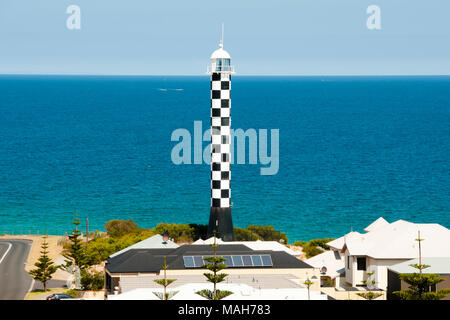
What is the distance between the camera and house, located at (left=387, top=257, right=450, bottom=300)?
40.2 m

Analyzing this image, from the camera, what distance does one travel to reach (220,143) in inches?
2138

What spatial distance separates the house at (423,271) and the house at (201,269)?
3.78 metres

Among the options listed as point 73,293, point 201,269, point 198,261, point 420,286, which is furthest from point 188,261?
point 420,286

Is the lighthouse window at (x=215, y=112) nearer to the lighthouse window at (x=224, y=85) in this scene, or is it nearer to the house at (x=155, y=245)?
the lighthouse window at (x=224, y=85)

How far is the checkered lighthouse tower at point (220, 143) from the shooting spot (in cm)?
5388

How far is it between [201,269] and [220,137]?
12.1 metres

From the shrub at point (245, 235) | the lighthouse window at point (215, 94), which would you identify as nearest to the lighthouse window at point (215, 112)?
the lighthouse window at point (215, 94)

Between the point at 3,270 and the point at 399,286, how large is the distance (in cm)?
2746

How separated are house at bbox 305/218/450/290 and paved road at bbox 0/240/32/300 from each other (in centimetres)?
1695

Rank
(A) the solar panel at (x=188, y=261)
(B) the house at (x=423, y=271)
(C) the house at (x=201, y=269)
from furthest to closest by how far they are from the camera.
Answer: (A) the solar panel at (x=188, y=261), (C) the house at (x=201, y=269), (B) the house at (x=423, y=271)

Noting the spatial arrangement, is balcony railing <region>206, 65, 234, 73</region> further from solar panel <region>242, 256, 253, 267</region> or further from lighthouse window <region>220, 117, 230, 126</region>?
solar panel <region>242, 256, 253, 267</region>
